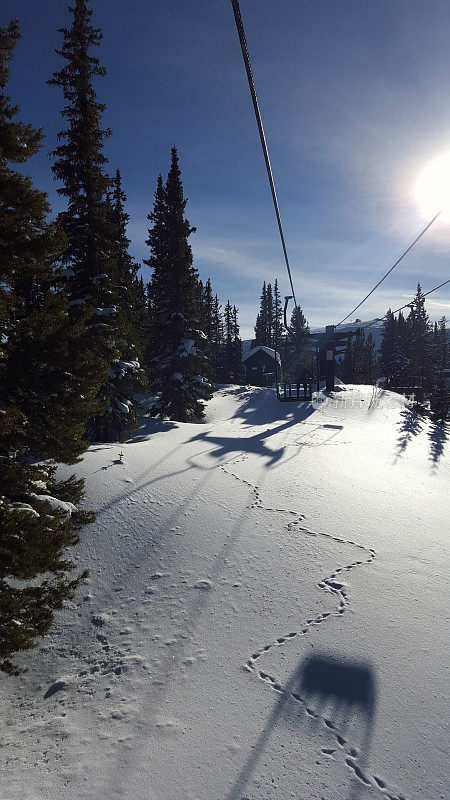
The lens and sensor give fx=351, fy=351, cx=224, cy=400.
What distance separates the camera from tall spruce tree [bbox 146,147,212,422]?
19.8m

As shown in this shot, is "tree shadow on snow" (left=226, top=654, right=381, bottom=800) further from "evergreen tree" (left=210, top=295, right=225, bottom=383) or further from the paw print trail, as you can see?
"evergreen tree" (left=210, top=295, right=225, bottom=383)

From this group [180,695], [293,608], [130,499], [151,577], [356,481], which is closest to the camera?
[180,695]

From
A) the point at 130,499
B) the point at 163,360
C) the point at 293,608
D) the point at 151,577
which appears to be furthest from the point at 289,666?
the point at 163,360

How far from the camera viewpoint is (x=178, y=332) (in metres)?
20.2

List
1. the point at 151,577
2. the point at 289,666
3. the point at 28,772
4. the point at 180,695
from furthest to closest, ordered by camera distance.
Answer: the point at 151,577, the point at 289,666, the point at 180,695, the point at 28,772

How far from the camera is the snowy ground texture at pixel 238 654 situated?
287cm

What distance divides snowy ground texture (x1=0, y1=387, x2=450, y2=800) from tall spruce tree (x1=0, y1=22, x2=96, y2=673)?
0.83 meters

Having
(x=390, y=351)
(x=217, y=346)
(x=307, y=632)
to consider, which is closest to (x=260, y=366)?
(x=217, y=346)

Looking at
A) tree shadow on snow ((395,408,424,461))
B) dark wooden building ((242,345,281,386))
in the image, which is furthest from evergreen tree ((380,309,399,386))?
tree shadow on snow ((395,408,424,461))

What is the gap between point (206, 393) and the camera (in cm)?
2130

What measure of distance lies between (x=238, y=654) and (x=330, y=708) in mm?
1029

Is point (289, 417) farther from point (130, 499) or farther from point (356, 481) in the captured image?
point (130, 499)

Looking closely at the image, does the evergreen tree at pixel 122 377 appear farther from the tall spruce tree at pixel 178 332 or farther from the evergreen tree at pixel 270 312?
the evergreen tree at pixel 270 312

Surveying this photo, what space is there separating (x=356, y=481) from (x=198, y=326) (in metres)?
14.7
